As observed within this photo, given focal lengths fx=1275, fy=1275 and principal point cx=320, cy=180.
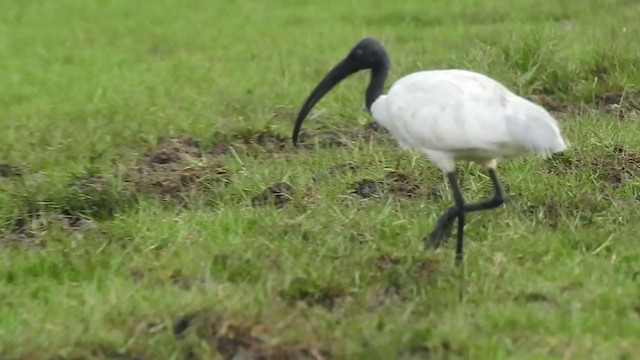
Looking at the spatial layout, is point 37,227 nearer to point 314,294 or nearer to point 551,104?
point 314,294

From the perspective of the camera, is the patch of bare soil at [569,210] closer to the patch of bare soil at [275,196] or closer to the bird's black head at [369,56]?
the bird's black head at [369,56]

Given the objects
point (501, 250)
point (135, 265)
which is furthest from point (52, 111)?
point (501, 250)

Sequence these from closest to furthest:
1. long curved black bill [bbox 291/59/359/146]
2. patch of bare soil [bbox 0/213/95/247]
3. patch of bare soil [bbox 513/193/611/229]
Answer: patch of bare soil [bbox 513/193/611/229] → patch of bare soil [bbox 0/213/95/247] → long curved black bill [bbox 291/59/359/146]

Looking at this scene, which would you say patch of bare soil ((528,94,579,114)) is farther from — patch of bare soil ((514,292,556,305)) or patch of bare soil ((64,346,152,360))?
patch of bare soil ((64,346,152,360))

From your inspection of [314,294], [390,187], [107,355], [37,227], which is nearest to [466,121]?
[314,294]

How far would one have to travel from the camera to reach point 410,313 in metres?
4.73

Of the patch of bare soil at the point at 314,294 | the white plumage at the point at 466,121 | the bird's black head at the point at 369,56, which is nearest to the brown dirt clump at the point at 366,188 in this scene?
the bird's black head at the point at 369,56

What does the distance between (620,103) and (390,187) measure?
2936 mm

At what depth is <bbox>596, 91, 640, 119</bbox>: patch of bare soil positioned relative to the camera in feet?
28.7

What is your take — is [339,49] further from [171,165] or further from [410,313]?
[410,313]

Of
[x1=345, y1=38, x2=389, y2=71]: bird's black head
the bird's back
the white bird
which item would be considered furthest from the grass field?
[x1=345, y1=38, x2=389, y2=71]: bird's black head

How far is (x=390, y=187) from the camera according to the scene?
6.68 metres

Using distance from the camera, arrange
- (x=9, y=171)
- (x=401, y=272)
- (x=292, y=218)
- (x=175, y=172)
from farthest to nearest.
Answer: (x=9, y=171) < (x=175, y=172) < (x=292, y=218) < (x=401, y=272)

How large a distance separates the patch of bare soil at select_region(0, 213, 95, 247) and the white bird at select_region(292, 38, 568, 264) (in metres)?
1.64
